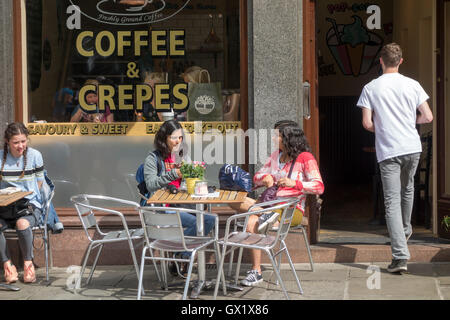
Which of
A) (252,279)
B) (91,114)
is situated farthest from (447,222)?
(91,114)

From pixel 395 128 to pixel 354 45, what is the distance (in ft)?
21.3

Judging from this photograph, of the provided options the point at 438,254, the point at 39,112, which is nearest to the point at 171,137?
the point at 39,112

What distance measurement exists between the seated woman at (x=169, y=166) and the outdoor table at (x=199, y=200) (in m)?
0.14

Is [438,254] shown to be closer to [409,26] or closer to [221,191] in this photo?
[221,191]

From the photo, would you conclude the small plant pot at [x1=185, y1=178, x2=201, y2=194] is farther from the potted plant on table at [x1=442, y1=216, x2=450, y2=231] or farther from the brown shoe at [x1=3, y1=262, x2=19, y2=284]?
the potted plant on table at [x1=442, y1=216, x2=450, y2=231]

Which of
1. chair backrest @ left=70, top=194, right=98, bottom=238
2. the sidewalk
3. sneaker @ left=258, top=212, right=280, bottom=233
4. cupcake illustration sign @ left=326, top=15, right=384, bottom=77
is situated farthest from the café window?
cupcake illustration sign @ left=326, top=15, right=384, bottom=77

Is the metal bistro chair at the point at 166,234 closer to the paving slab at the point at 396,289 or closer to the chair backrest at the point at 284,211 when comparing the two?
the chair backrest at the point at 284,211

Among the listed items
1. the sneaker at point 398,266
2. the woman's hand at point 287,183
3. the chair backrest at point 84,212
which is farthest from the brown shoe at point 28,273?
the sneaker at point 398,266

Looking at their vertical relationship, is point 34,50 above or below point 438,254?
above

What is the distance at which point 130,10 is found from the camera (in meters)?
7.61

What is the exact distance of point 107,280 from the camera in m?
6.80

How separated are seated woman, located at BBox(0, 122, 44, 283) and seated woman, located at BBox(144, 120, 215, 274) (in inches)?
43.2

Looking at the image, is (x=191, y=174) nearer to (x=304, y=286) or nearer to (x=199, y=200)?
(x=199, y=200)

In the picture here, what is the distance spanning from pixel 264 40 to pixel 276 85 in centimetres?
44
